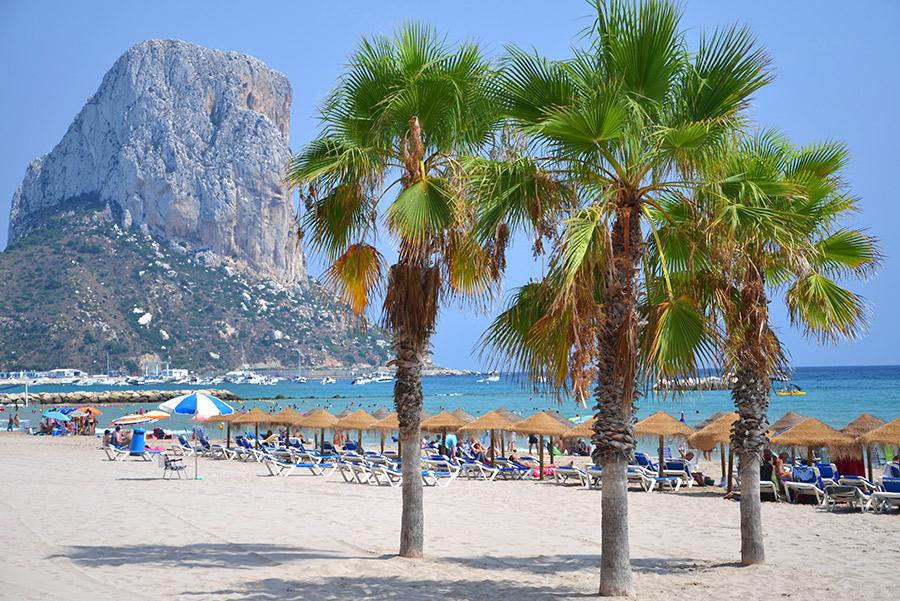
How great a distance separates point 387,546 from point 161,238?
381 feet

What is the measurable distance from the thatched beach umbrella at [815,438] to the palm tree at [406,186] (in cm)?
1163

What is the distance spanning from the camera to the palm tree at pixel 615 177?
658cm

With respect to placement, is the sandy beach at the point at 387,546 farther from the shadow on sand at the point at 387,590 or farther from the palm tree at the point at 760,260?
the palm tree at the point at 760,260

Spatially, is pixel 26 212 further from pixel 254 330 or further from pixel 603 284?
pixel 603 284

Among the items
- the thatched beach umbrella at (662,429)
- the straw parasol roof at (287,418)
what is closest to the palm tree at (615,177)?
the thatched beach umbrella at (662,429)

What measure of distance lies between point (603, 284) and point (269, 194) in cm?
12988

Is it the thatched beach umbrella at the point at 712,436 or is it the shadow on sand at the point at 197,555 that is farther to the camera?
the thatched beach umbrella at the point at 712,436

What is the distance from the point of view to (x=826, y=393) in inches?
3305

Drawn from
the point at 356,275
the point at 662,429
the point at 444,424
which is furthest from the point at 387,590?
the point at 444,424

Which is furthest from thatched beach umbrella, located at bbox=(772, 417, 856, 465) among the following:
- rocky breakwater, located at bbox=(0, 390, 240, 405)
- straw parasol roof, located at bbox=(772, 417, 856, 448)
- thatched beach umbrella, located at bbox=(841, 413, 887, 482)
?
rocky breakwater, located at bbox=(0, 390, 240, 405)

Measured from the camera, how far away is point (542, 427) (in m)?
22.5

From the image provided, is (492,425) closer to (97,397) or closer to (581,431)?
(581,431)

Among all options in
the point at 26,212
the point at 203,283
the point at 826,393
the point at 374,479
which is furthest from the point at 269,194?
the point at 374,479

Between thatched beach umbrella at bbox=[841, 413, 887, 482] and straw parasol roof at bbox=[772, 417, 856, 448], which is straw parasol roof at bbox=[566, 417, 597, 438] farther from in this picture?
thatched beach umbrella at bbox=[841, 413, 887, 482]
